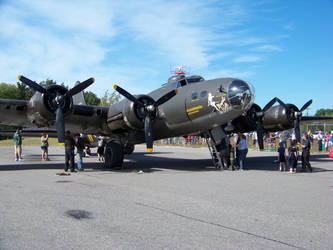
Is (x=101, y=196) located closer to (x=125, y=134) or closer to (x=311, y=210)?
(x=311, y=210)

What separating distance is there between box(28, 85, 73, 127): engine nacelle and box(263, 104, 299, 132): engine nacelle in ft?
34.3

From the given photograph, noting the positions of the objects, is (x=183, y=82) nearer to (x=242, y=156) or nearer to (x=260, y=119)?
(x=242, y=156)

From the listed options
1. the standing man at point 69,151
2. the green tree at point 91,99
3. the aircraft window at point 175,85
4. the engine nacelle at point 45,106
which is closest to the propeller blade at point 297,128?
the aircraft window at point 175,85

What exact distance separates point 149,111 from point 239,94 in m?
3.67

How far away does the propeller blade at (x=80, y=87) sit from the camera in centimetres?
1220

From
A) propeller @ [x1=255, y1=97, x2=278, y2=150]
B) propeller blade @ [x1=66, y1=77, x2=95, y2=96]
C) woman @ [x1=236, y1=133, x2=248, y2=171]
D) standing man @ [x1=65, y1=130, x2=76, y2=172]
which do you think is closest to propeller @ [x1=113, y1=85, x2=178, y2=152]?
propeller blade @ [x1=66, y1=77, x2=95, y2=96]

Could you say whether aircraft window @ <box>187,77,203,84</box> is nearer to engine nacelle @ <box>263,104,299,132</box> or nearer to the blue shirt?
the blue shirt

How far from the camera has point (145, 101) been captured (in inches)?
510

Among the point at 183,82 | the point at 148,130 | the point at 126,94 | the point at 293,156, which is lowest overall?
the point at 293,156

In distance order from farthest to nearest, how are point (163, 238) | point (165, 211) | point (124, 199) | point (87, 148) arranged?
point (87, 148) → point (124, 199) → point (165, 211) → point (163, 238)

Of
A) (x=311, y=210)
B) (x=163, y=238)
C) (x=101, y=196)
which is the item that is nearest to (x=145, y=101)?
(x=101, y=196)

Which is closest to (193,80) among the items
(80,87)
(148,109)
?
(148,109)

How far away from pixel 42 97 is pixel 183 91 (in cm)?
563

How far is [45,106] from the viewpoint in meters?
12.0
